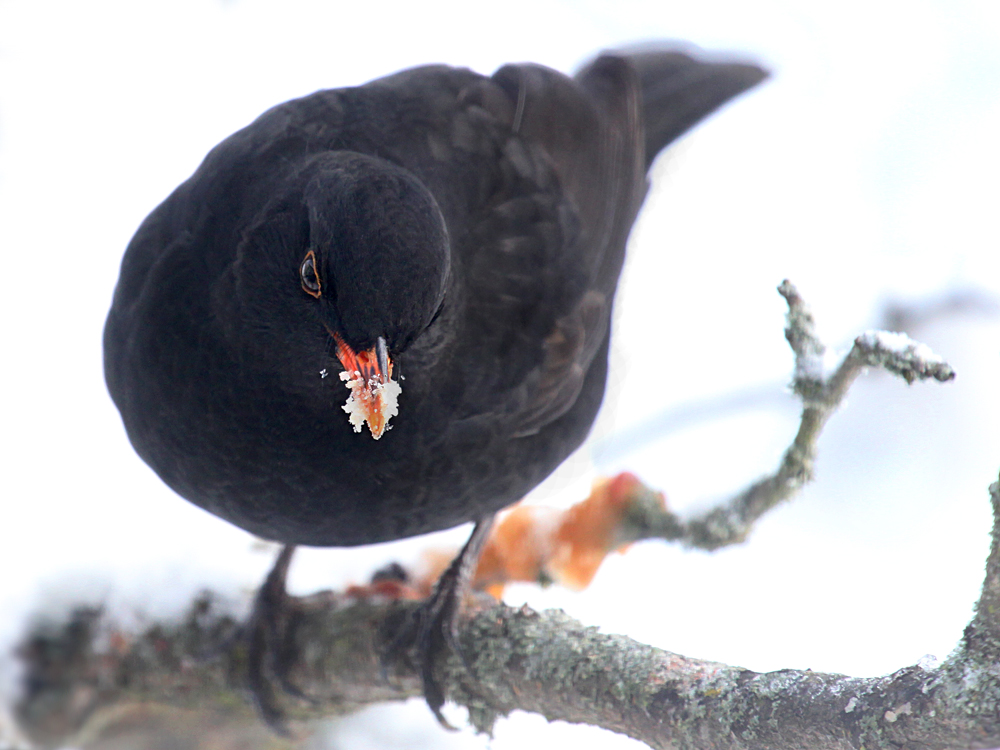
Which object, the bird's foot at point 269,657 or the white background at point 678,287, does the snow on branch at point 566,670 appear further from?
the white background at point 678,287

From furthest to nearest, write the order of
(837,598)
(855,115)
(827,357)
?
(855,115), (837,598), (827,357)

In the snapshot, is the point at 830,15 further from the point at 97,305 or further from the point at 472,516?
the point at 97,305

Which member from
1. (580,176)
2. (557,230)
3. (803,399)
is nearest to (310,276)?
(557,230)

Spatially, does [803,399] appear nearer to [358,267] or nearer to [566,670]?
[566,670]

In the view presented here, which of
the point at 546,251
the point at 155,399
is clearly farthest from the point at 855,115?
the point at 155,399

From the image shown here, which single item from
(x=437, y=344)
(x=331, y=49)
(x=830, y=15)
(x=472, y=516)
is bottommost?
(x=472, y=516)

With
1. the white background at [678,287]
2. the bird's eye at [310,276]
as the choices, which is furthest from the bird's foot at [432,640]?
the bird's eye at [310,276]

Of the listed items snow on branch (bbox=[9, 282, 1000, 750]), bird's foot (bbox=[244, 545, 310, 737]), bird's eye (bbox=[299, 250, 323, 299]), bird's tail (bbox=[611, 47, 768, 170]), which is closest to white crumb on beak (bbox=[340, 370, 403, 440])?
bird's eye (bbox=[299, 250, 323, 299])
